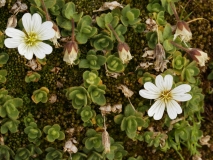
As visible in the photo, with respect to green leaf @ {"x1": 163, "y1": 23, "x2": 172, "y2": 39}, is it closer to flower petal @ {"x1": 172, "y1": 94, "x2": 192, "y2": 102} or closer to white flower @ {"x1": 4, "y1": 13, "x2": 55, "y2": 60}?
flower petal @ {"x1": 172, "y1": 94, "x2": 192, "y2": 102}

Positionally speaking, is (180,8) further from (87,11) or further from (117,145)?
(117,145)

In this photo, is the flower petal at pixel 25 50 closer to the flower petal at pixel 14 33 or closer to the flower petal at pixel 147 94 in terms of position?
the flower petal at pixel 14 33

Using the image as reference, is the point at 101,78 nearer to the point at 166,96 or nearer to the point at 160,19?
the point at 166,96

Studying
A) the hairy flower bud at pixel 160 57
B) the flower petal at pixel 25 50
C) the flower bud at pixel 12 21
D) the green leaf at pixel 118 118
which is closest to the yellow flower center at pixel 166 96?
the hairy flower bud at pixel 160 57

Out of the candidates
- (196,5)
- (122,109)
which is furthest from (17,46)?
(196,5)

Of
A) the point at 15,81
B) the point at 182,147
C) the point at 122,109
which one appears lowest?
the point at 182,147

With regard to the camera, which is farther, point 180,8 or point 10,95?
point 180,8

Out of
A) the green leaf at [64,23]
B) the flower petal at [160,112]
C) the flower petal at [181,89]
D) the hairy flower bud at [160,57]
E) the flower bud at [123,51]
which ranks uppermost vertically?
the green leaf at [64,23]
